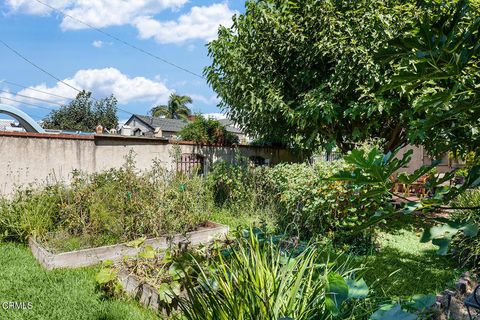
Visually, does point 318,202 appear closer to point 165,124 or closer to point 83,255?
point 83,255

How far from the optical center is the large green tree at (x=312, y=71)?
22.9ft

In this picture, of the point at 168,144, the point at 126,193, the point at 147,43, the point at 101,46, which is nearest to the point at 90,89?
the point at 147,43

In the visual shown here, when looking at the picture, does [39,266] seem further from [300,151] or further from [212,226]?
[300,151]

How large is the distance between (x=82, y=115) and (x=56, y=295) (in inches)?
1231

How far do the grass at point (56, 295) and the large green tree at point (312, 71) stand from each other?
5.51 meters

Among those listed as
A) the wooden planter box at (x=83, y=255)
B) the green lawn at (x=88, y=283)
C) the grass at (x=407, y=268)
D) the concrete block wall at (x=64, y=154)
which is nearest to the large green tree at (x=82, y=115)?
the concrete block wall at (x=64, y=154)

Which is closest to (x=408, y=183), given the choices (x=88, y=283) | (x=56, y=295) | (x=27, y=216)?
(x=56, y=295)

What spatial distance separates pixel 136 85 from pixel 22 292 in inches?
1530

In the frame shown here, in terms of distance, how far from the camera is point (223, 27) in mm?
8859

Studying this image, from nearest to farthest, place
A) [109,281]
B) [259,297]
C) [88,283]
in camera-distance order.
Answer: [259,297] < [109,281] < [88,283]

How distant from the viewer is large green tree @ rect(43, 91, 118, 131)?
30625mm

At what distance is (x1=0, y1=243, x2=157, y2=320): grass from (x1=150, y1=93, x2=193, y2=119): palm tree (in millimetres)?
47755

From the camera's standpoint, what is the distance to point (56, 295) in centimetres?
345

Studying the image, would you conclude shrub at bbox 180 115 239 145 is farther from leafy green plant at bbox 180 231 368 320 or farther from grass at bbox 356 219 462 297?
leafy green plant at bbox 180 231 368 320
